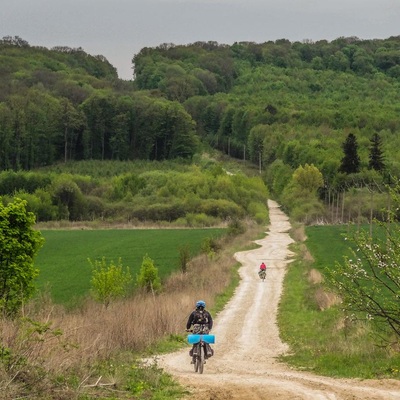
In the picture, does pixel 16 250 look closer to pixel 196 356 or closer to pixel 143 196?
pixel 196 356

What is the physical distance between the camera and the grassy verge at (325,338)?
17.7 meters

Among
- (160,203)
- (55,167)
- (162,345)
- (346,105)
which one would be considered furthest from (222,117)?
(162,345)

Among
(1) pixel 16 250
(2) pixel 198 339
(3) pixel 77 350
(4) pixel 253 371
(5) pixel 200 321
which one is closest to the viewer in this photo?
(3) pixel 77 350

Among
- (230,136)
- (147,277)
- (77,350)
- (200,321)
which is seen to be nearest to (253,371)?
(200,321)

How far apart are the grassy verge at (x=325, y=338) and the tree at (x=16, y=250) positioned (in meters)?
10.1

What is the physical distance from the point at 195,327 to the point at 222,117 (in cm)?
16257

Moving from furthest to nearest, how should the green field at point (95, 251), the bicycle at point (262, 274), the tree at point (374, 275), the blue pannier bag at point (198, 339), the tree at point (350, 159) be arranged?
the tree at point (350, 159) → the bicycle at point (262, 274) → the green field at point (95, 251) → the blue pannier bag at point (198, 339) → the tree at point (374, 275)

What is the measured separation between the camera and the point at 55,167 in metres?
132

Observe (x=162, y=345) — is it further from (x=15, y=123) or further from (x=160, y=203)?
(x=15, y=123)

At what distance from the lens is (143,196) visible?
113 meters

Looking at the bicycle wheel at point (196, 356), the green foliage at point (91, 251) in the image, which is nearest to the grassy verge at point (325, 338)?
the bicycle wheel at point (196, 356)

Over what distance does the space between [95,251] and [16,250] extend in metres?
40.5

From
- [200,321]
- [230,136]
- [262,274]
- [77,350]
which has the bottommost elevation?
[262,274]

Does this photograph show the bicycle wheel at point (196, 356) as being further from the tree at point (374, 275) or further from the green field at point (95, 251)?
the green field at point (95, 251)
